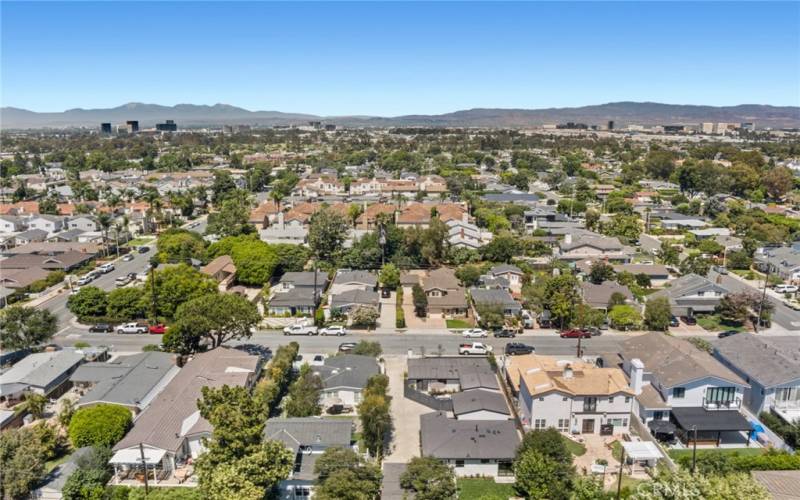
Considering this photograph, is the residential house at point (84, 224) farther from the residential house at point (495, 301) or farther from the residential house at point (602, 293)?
the residential house at point (602, 293)

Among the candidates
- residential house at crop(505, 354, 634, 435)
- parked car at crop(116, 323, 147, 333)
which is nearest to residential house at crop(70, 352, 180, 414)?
parked car at crop(116, 323, 147, 333)

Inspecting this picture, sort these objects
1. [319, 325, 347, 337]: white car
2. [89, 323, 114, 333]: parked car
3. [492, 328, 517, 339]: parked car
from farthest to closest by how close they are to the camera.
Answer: [89, 323, 114, 333]: parked car < [319, 325, 347, 337]: white car < [492, 328, 517, 339]: parked car

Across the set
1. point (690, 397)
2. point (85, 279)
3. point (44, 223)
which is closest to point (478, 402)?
point (690, 397)

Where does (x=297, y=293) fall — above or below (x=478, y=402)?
above

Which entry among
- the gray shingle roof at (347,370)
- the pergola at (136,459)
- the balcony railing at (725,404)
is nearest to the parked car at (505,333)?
the gray shingle roof at (347,370)

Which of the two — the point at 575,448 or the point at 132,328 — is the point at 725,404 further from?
the point at 132,328

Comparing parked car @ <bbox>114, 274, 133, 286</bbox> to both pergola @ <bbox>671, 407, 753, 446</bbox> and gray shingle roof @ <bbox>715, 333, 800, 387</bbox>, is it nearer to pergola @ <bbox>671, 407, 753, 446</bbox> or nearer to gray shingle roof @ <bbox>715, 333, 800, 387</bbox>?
pergola @ <bbox>671, 407, 753, 446</bbox>

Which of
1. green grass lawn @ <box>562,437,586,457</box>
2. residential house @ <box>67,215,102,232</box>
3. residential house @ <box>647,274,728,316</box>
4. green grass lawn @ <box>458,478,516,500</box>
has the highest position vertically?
residential house @ <box>67,215,102,232</box>
